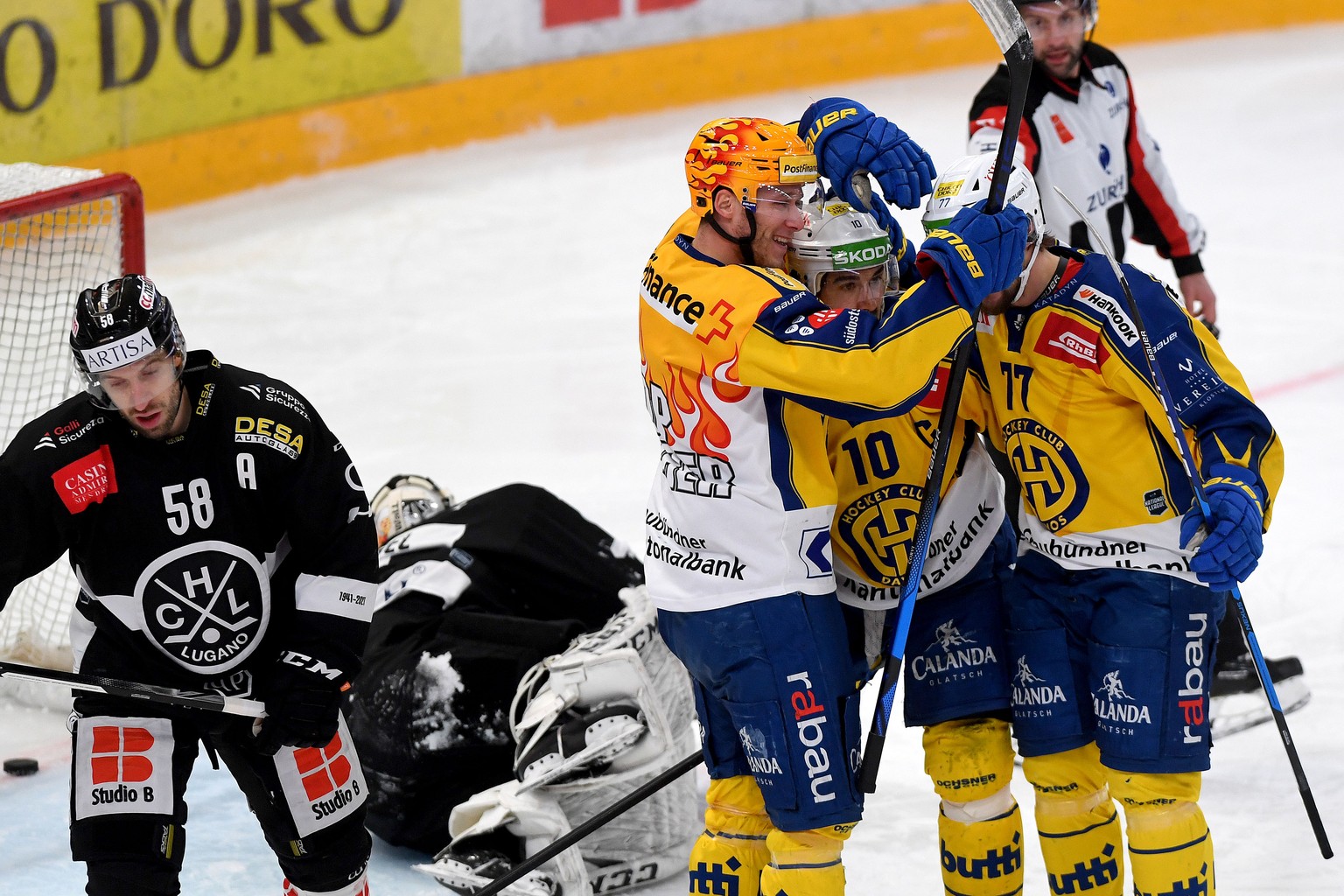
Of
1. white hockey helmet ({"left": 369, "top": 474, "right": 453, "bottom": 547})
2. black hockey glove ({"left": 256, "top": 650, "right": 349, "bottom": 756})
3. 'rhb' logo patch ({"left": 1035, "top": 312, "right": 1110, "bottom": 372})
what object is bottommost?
white hockey helmet ({"left": 369, "top": 474, "right": 453, "bottom": 547})

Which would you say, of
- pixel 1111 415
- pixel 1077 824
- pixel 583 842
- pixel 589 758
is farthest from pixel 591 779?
pixel 1111 415

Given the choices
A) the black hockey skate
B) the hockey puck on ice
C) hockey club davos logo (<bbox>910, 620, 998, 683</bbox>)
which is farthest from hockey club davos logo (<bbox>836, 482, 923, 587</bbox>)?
the hockey puck on ice

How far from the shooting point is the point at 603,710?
11.7ft

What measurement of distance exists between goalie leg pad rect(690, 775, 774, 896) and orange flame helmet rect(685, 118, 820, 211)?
37.9 inches

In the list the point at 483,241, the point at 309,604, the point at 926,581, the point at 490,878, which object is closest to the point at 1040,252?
the point at 926,581

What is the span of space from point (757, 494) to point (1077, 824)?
76 centimetres

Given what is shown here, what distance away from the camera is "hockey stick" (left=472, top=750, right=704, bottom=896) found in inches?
130

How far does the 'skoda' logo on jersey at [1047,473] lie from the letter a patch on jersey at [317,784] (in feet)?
3.90

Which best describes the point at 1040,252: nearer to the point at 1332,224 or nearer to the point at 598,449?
the point at 598,449

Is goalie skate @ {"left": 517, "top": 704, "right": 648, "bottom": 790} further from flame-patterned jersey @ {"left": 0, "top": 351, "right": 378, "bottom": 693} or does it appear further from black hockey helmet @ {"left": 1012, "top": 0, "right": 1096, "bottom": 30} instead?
black hockey helmet @ {"left": 1012, "top": 0, "right": 1096, "bottom": 30}

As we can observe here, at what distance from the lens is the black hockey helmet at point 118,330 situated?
8.86ft

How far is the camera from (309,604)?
289 cm

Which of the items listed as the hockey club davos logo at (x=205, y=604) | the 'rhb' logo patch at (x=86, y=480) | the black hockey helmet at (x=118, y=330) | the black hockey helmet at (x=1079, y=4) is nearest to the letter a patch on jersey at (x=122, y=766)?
the hockey club davos logo at (x=205, y=604)

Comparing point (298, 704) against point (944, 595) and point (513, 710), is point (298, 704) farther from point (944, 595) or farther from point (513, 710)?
point (944, 595)
